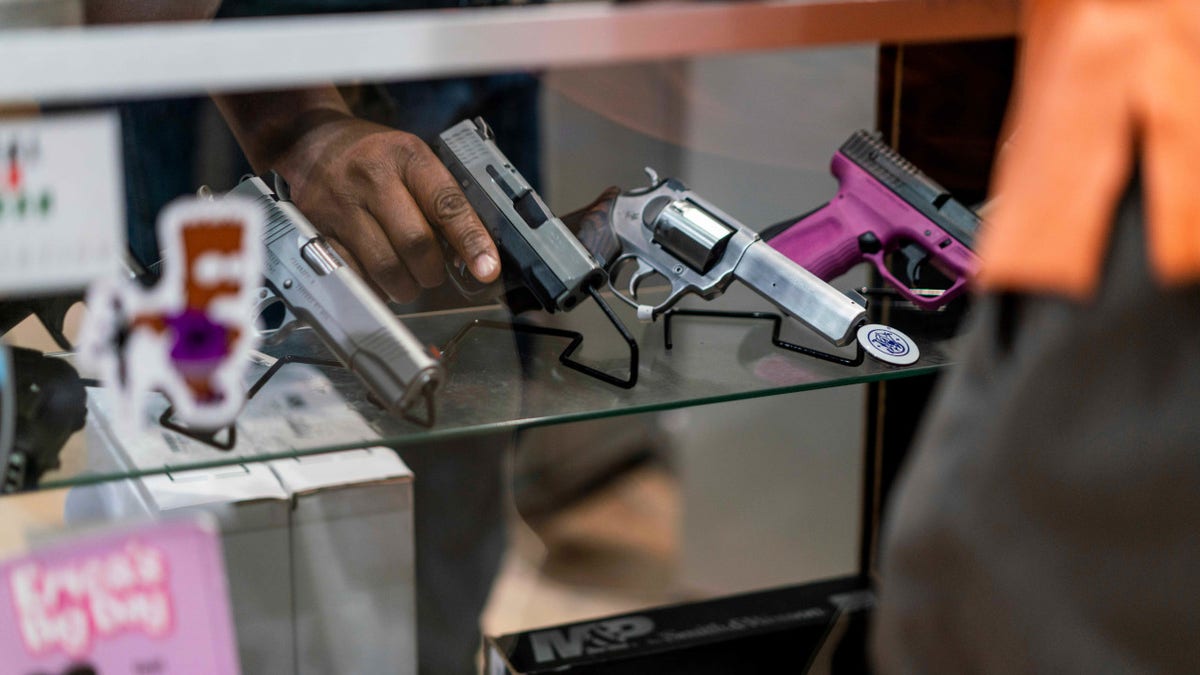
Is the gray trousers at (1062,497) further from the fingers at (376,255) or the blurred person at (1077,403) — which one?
the fingers at (376,255)

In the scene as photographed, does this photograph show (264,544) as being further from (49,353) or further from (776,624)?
(776,624)

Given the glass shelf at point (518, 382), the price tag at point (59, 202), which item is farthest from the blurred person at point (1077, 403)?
the price tag at point (59, 202)

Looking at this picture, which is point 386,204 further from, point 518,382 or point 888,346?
point 888,346

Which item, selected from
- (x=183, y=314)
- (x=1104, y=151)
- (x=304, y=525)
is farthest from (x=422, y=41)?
(x=304, y=525)

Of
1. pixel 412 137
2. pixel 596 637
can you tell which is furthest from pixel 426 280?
pixel 596 637

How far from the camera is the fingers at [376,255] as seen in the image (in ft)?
2.46

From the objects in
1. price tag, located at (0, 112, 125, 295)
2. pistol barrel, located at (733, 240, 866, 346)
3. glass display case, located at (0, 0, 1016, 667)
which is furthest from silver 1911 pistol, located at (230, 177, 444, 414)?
pistol barrel, located at (733, 240, 866, 346)

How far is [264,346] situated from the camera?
659 mm

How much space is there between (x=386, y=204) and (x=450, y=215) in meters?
0.04

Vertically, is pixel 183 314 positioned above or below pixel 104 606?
above

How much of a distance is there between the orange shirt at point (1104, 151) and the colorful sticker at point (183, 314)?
1.19 ft

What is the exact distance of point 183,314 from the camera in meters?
0.57

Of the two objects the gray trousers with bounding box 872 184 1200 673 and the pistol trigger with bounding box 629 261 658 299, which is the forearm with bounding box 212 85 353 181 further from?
the gray trousers with bounding box 872 184 1200 673

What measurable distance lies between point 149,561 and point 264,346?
132mm
